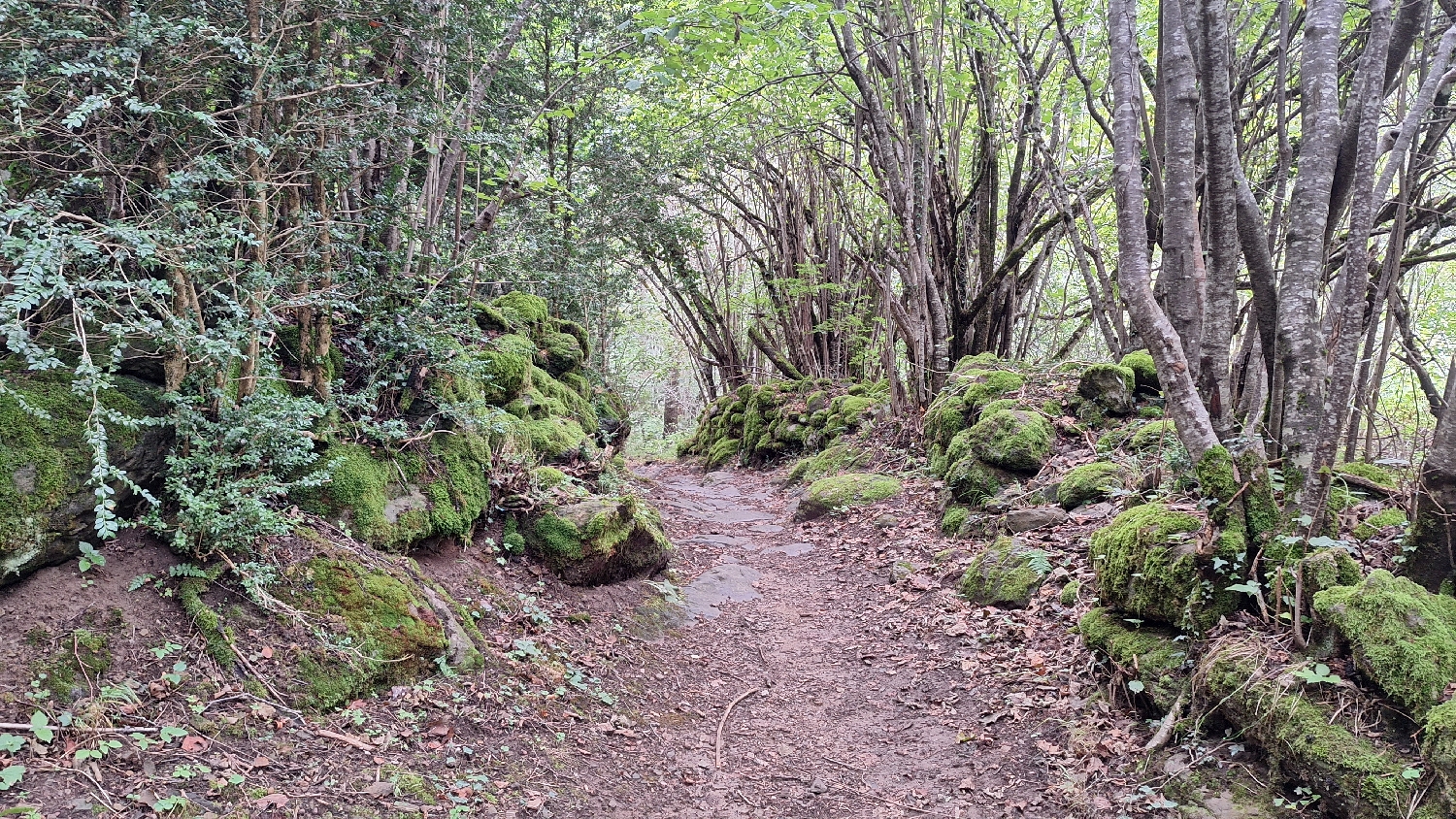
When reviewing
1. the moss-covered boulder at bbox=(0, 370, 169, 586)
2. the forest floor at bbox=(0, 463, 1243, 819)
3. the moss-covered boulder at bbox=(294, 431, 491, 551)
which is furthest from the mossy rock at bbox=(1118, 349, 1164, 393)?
the moss-covered boulder at bbox=(0, 370, 169, 586)

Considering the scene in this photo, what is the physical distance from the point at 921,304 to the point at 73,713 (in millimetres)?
8580

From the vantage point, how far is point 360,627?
10.9ft

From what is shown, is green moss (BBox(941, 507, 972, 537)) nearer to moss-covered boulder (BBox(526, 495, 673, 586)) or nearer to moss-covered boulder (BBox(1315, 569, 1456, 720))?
moss-covered boulder (BBox(526, 495, 673, 586))

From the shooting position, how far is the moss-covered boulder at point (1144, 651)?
3.29m

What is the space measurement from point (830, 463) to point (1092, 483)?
5206mm

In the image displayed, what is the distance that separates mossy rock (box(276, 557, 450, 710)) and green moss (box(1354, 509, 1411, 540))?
4.60m

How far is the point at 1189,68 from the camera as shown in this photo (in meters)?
3.72

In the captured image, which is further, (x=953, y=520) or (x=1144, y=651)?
(x=953, y=520)

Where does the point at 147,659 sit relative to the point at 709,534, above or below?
above

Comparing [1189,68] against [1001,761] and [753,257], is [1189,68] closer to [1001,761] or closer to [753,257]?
[1001,761]

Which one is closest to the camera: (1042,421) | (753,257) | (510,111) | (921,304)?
(1042,421)

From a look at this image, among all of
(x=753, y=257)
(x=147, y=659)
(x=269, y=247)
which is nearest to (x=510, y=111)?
(x=269, y=247)

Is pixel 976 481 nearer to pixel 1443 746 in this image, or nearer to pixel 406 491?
pixel 1443 746

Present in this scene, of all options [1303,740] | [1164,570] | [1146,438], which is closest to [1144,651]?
[1164,570]
